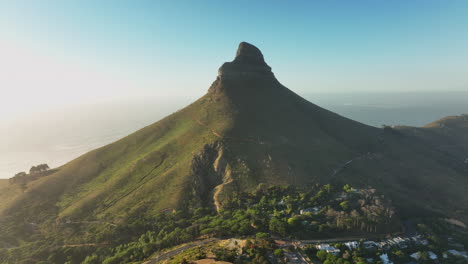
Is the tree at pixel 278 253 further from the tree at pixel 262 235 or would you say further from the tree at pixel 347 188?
the tree at pixel 347 188

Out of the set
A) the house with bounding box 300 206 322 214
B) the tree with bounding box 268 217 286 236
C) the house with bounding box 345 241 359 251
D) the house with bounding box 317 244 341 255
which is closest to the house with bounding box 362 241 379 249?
the house with bounding box 345 241 359 251

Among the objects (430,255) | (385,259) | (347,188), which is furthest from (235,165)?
(430,255)

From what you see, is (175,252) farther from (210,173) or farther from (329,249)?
(329,249)

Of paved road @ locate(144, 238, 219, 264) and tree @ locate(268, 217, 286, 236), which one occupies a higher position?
tree @ locate(268, 217, 286, 236)

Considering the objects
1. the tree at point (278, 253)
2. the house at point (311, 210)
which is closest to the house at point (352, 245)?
the house at point (311, 210)

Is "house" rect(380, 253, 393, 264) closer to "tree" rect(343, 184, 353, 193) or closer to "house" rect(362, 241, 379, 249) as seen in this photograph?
"house" rect(362, 241, 379, 249)
